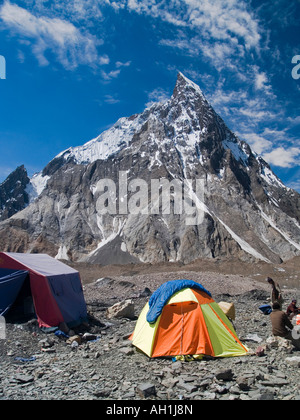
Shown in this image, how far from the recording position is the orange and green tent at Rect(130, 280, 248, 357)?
27.7ft

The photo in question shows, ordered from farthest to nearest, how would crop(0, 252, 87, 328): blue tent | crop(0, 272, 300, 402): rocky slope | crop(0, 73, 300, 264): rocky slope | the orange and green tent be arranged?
crop(0, 73, 300, 264): rocky slope < crop(0, 252, 87, 328): blue tent < the orange and green tent < crop(0, 272, 300, 402): rocky slope

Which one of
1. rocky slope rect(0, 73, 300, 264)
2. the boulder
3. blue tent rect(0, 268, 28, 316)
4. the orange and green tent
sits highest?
rocky slope rect(0, 73, 300, 264)

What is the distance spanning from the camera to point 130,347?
9.35 meters

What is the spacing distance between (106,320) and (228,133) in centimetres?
11954

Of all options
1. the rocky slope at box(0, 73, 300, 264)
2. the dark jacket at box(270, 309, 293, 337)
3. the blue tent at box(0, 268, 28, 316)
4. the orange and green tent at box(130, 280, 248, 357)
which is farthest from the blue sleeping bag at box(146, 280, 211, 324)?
the rocky slope at box(0, 73, 300, 264)

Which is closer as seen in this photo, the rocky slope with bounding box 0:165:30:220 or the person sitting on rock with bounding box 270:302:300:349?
the person sitting on rock with bounding box 270:302:300:349

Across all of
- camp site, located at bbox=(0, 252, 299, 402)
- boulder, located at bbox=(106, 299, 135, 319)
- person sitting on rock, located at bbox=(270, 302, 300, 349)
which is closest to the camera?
camp site, located at bbox=(0, 252, 299, 402)

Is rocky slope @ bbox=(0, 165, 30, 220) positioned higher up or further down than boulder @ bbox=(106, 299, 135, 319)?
higher up

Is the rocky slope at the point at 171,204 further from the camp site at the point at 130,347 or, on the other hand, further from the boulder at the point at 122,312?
the camp site at the point at 130,347

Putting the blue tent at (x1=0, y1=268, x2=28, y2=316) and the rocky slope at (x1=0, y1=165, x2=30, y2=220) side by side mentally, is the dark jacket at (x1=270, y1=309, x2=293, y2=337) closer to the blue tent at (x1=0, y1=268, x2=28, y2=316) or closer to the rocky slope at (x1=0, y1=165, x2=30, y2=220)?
the blue tent at (x1=0, y1=268, x2=28, y2=316)

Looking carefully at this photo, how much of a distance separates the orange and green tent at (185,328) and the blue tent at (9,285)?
15.9 feet

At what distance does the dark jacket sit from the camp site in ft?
0.89

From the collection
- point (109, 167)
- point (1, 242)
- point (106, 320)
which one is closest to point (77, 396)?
point (106, 320)
